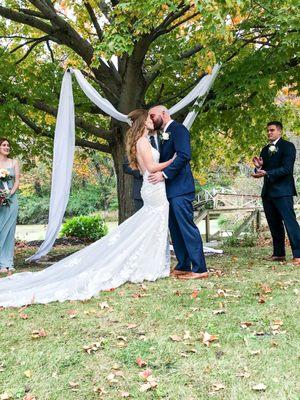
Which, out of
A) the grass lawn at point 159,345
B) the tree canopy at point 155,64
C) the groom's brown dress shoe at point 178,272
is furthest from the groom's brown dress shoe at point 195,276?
the tree canopy at point 155,64

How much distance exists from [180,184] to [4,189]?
3.29m

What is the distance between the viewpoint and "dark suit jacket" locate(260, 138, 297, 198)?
22.0 ft

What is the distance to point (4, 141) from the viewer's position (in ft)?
25.5

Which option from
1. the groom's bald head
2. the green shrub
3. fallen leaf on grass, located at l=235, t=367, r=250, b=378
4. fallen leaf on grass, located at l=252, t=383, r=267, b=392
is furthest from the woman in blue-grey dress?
the green shrub

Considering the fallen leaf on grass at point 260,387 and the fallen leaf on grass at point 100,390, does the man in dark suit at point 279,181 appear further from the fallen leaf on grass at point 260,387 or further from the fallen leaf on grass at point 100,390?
the fallen leaf on grass at point 100,390

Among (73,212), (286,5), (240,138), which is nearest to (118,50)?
(286,5)

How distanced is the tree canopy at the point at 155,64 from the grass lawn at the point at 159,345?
8.94 feet

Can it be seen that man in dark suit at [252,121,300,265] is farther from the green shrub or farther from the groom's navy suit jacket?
the green shrub

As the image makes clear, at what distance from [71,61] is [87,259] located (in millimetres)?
6746

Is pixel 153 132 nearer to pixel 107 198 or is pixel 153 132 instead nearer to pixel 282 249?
pixel 282 249

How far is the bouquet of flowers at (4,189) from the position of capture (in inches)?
298

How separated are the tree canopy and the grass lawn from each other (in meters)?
2.72

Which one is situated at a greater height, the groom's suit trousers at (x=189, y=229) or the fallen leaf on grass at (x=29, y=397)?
the groom's suit trousers at (x=189, y=229)

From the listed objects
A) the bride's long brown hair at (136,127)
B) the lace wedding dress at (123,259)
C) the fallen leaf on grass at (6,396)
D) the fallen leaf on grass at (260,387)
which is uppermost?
the bride's long brown hair at (136,127)
